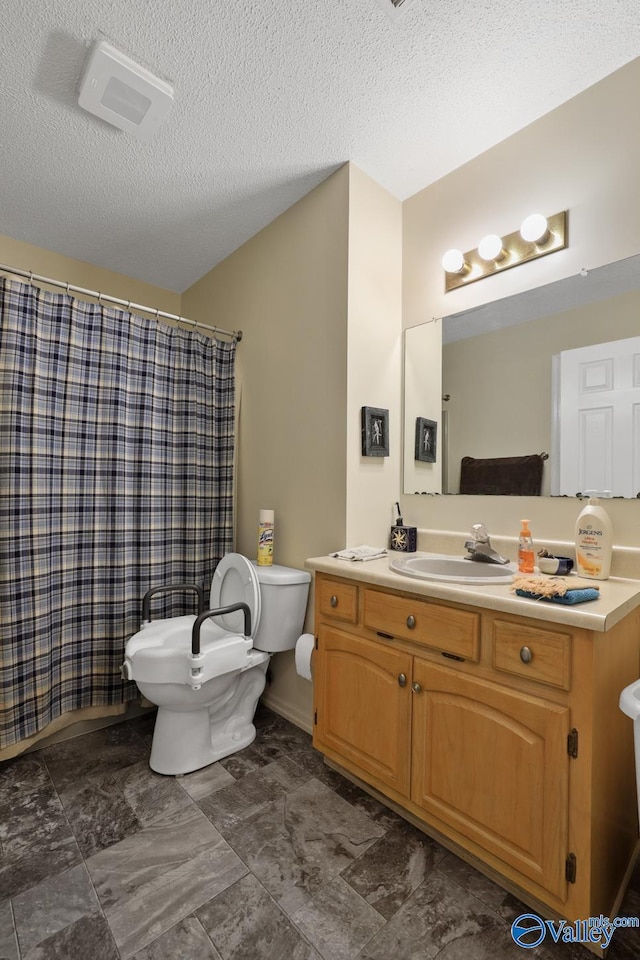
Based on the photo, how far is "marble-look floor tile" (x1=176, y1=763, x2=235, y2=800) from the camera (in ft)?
5.42

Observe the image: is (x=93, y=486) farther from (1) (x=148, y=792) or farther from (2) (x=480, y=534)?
(2) (x=480, y=534)

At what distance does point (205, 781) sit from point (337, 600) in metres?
0.88

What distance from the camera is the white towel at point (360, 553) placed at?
1712mm

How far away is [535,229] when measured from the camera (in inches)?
64.1

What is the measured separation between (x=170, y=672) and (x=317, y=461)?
1.04 m

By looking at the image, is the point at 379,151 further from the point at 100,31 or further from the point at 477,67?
the point at 100,31

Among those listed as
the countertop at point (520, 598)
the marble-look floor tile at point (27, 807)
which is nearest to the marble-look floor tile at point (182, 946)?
the marble-look floor tile at point (27, 807)

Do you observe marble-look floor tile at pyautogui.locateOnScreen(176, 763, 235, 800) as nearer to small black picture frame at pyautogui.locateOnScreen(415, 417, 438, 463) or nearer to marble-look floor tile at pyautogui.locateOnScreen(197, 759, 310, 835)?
marble-look floor tile at pyautogui.locateOnScreen(197, 759, 310, 835)

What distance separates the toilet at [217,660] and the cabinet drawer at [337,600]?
0.29 meters

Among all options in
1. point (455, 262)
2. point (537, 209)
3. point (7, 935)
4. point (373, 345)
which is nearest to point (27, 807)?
point (7, 935)

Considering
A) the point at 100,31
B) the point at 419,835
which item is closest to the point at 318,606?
the point at 419,835

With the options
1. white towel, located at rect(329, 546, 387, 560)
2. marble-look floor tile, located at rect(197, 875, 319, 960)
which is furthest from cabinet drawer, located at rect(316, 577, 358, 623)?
marble-look floor tile, located at rect(197, 875, 319, 960)

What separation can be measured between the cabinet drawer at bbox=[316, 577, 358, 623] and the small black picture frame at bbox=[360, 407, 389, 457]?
600 mm

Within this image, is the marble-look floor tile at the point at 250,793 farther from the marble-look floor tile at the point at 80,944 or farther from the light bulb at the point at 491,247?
the light bulb at the point at 491,247
